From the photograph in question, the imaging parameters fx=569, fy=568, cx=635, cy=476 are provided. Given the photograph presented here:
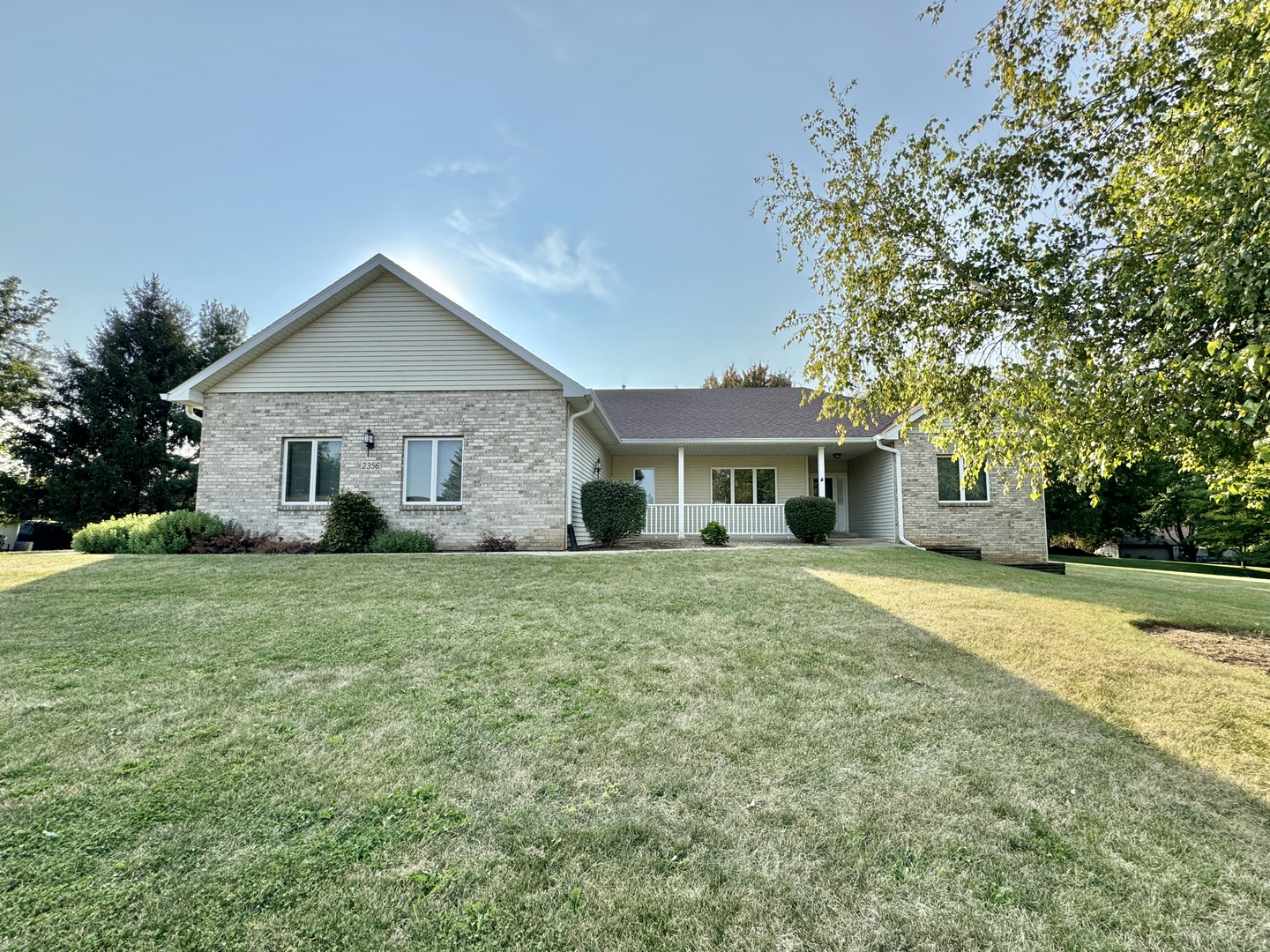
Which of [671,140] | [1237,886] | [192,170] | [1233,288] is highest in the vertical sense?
[671,140]

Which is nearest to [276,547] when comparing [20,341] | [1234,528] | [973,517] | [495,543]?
[495,543]

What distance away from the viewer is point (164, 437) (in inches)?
937

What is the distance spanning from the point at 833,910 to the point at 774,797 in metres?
0.71

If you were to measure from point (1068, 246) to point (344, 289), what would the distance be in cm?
1215

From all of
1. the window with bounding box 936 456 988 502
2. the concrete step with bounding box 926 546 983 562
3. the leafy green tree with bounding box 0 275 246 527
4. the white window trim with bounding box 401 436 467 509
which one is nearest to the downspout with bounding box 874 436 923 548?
the concrete step with bounding box 926 546 983 562

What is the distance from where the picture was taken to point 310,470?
12219 mm

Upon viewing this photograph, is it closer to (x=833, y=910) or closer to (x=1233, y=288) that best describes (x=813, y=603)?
(x=1233, y=288)

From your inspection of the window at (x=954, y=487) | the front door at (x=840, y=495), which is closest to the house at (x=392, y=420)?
the window at (x=954, y=487)

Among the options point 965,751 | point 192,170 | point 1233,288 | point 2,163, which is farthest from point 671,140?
point 2,163

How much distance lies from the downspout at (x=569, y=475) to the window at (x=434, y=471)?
220 centimetres

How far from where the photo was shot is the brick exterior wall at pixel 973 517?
48.1ft

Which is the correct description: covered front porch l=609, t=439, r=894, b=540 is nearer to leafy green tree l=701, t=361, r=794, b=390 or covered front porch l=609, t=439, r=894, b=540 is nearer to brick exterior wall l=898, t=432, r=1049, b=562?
brick exterior wall l=898, t=432, r=1049, b=562

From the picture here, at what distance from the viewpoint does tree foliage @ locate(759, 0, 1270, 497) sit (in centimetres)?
371

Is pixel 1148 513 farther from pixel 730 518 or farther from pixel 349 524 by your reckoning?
pixel 349 524
